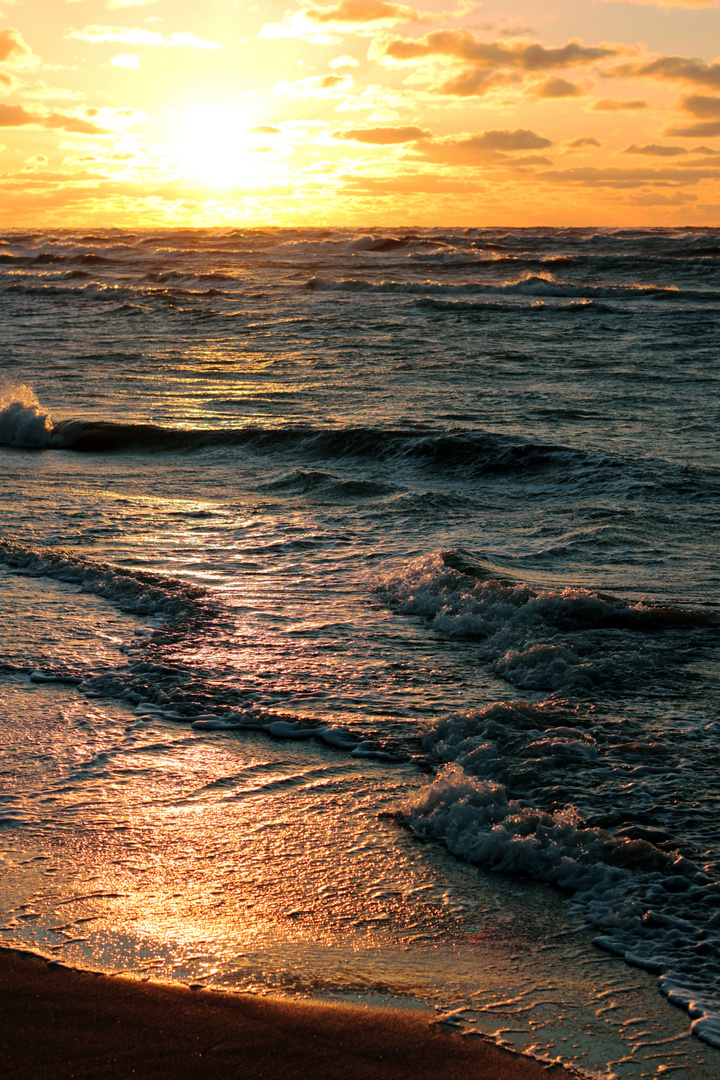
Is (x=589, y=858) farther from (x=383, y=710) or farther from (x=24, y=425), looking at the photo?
(x=24, y=425)

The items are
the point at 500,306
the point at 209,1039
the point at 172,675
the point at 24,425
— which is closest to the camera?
the point at 209,1039

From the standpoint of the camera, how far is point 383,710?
4.76 meters

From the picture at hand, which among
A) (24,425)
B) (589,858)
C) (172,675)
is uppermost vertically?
(24,425)

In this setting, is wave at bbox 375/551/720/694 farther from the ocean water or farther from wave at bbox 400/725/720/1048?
wave at bbox 400/725/720/1048

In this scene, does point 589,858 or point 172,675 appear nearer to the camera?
point 589,858

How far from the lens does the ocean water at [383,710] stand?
2891 mm

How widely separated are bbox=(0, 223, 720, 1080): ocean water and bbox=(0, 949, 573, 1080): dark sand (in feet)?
0.36

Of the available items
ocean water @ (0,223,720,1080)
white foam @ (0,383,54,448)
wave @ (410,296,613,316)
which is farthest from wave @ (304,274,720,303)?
white foam @ (0,383,54,448)

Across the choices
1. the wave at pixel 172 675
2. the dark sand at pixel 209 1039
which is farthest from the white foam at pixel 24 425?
the dark sand at pixel 209 1039

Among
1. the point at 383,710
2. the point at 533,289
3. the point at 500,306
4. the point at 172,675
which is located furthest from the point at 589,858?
the point at 533,289

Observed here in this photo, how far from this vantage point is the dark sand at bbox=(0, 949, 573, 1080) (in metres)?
2.32

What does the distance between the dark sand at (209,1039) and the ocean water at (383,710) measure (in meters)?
0.11

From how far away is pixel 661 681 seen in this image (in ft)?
16.6

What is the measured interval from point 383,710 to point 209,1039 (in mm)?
2438
